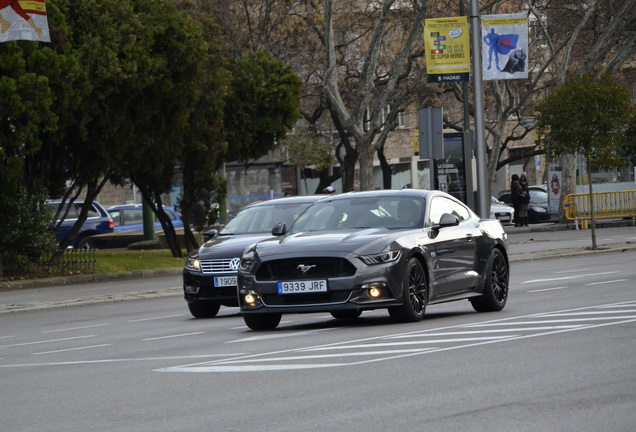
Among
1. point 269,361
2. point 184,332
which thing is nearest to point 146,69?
point 184,332

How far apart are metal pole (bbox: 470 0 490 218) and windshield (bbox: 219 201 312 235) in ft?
39.1

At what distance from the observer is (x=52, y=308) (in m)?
22.6

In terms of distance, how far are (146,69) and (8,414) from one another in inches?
837

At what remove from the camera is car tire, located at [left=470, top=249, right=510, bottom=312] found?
15.6m

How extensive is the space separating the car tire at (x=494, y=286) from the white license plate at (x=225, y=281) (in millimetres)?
3450

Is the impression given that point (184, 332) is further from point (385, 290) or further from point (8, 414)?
point (8, 414)

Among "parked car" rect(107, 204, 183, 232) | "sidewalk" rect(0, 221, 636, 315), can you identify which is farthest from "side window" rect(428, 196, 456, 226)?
"parked car" rect(107, 204, 183, 232)

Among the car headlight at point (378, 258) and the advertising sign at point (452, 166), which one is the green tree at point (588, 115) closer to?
the advertising sign at point (452, 166)

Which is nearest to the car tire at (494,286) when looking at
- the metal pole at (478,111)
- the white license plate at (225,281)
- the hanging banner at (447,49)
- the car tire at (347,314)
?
the car tire at (347,314)

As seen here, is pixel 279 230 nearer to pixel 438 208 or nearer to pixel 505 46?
pixel 438 208

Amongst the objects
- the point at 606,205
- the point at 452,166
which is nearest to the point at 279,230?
the point at 452,166

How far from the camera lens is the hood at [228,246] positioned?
1791 cm

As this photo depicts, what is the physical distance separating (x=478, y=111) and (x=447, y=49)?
170cm

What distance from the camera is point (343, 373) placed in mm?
9836
